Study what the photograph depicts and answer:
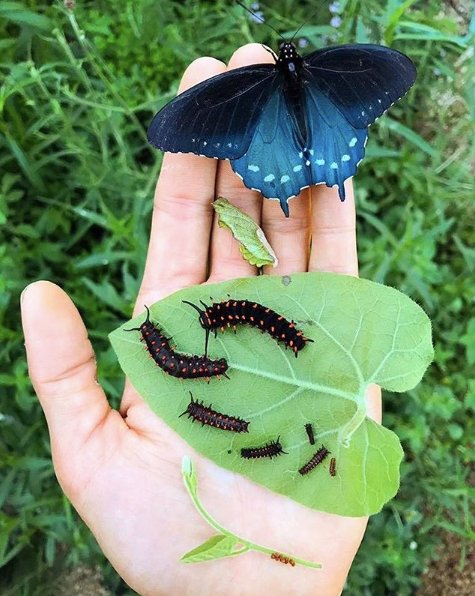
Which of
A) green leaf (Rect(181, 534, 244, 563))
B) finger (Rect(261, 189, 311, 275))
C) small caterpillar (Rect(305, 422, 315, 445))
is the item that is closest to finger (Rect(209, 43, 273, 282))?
finger (Rect(261, 189, 311, 275))

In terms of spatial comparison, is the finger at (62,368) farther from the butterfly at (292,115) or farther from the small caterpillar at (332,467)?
A: the small caterpillar at (332,467)

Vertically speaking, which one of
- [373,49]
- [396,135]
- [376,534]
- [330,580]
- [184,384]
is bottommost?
[376,534]

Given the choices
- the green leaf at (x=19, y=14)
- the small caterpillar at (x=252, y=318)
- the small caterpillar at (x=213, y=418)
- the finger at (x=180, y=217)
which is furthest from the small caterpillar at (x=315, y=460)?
the green leaf at (x=19, y=14)

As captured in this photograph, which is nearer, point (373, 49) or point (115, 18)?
point (373, 49)

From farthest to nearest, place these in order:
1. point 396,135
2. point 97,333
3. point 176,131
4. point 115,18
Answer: point 396,135, point 115,18, point 97,333, point 176,131

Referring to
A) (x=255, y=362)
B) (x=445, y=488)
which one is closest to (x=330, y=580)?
(x=255, y=362)

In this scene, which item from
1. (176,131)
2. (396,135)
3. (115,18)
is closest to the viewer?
(176,131)

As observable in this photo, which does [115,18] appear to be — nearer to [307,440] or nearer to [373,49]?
[373,49]
